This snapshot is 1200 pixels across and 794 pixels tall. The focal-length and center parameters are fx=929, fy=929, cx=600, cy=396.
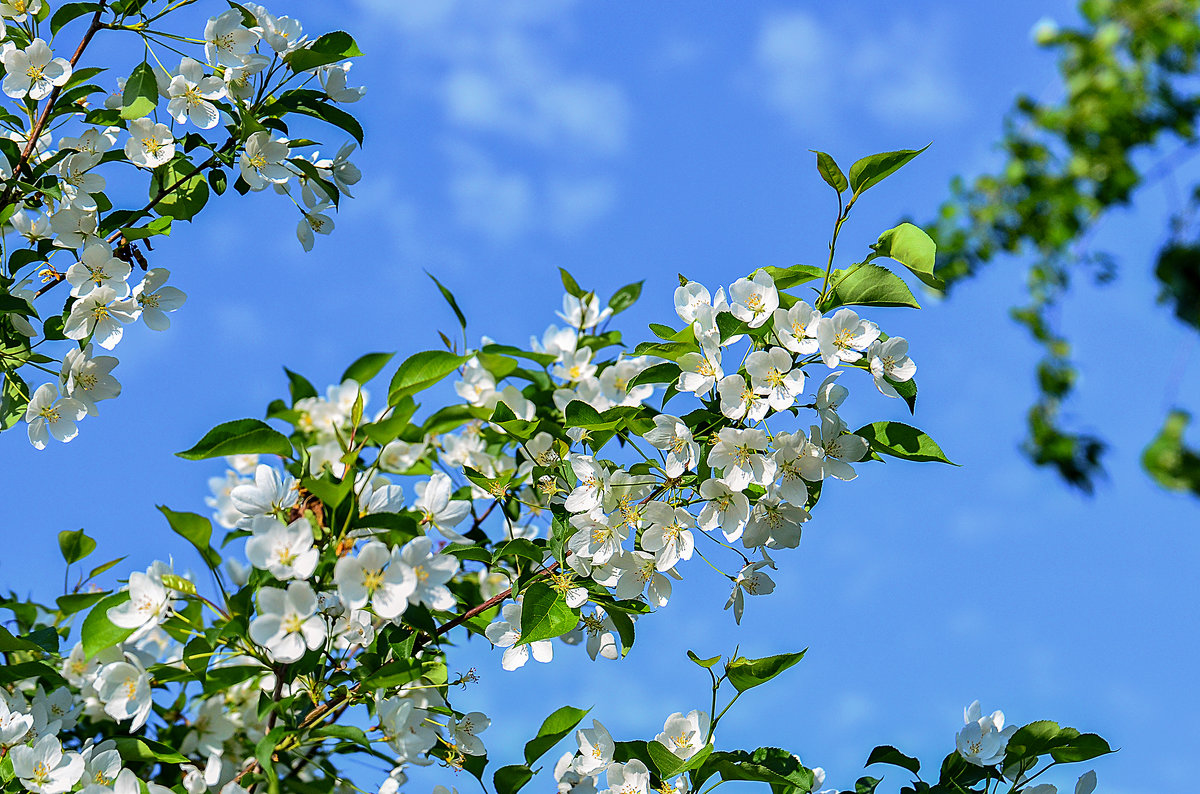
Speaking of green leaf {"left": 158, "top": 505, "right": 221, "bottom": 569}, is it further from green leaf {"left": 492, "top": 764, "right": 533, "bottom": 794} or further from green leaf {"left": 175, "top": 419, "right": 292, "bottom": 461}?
green leaf {"left": 492, "top": 764, "right": 533, "bottom": 794}

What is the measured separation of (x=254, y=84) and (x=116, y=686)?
1.13 metres

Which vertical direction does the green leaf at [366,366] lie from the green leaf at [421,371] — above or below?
above

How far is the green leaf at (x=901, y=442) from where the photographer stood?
4.52 feet

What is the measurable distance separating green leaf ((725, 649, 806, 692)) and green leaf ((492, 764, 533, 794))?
362 mm

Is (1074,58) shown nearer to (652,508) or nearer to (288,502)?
(652,508)

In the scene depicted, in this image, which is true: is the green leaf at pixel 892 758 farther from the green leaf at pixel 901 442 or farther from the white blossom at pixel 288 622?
the white blossom at pixel 288 622

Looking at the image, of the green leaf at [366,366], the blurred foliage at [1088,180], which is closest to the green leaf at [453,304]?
the green leaf at [366,366]

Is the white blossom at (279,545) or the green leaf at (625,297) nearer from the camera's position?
the white blossom at (279,545)

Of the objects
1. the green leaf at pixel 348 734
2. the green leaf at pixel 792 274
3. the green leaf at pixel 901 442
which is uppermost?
the green leaf at pixel 792 274

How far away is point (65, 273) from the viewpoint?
5.88 ft

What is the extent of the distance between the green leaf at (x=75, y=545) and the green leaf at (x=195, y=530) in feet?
2.11

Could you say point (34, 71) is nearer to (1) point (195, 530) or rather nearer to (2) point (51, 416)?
(2) point (51, 416)

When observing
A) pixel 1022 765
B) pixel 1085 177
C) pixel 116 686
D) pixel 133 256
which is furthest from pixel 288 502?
pixel 1085 177

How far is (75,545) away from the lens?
1910mm
